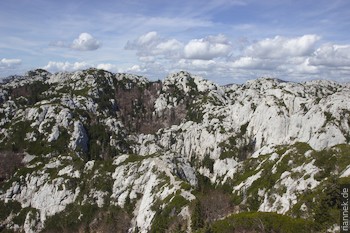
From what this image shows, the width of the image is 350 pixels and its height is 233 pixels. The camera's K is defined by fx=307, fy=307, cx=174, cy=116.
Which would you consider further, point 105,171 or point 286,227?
point 105,171

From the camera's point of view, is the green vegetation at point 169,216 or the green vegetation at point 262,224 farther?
the green vegetation at point 169,216

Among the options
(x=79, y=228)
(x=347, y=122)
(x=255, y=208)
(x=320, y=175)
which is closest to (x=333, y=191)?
(x=320, y=175)

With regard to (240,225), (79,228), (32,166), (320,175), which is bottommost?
(79,228)

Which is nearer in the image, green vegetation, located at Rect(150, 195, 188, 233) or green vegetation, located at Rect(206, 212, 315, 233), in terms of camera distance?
green vegetation, located at Rect(206, 212, 315, 233)

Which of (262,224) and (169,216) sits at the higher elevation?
(262,224)

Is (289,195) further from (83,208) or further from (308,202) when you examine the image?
(83,208)

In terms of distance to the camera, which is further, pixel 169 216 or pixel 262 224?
pixel 169 216

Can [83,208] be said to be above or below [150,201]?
below

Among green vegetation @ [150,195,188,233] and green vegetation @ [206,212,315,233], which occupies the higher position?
green vegetation @ [206,212,315,233]

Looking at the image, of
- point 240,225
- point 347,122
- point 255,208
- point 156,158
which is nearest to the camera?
point 240,225

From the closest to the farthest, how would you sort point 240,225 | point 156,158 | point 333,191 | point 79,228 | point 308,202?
point 240,225 → point 333,191 → point 308,202 → point 79,228 → point 156,158
